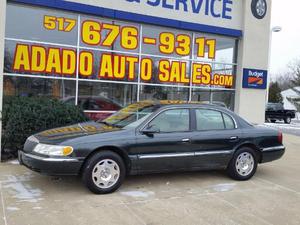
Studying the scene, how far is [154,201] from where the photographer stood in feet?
19.2

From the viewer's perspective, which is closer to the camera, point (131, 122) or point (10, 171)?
point (131, 122)

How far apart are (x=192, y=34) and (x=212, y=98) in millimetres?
2271

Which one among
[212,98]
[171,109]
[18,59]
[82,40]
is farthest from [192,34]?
[171,109]

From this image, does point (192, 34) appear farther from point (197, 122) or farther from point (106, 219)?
→ point (106, 219)

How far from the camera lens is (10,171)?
24.3ft

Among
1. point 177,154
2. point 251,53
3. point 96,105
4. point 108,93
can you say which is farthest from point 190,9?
point 177,154

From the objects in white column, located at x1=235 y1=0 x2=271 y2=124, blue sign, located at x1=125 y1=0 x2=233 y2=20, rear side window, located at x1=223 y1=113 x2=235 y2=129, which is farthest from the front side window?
white column, located at x1=235 y1=0 x2=271 y2=124

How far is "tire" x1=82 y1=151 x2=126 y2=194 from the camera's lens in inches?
232

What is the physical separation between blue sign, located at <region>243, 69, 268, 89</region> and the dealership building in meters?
0.03

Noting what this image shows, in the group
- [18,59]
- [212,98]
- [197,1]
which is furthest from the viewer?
[212,98]

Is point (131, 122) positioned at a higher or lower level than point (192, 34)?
lower

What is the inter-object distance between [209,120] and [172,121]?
0.81 metres

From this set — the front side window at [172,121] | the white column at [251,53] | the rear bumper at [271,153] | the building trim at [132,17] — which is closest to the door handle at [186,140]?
the front side window at [172,121]

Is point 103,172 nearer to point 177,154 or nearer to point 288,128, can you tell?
point 177,154
